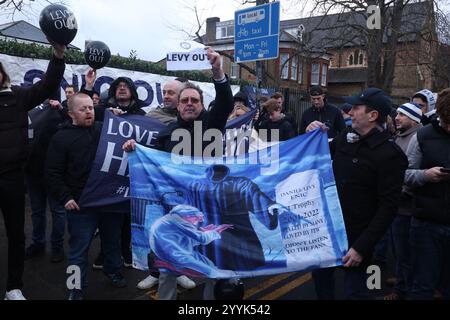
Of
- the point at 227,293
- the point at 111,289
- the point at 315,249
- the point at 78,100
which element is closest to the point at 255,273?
the point at 227,293

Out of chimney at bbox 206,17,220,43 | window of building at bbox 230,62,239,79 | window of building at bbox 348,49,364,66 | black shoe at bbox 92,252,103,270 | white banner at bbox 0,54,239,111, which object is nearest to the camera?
black shoe at bbox 92,252,103,270

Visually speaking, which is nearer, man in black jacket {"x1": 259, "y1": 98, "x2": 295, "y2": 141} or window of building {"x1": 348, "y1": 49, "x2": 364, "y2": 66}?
man in black jacket {"x1": 259, "y1": 98, "x2": 295, "y2": 141}

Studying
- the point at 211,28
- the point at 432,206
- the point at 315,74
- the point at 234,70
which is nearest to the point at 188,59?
the point at 432,206

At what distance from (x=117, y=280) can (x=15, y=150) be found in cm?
160

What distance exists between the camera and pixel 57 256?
4.46 meters

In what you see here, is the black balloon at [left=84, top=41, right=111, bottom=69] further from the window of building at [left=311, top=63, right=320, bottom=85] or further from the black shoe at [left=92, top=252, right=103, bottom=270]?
the window of building at [left=311, top=63, right=320, bottom=85]

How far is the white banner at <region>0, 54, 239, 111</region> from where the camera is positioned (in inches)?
258

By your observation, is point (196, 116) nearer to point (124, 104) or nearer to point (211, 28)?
point (124, 104)

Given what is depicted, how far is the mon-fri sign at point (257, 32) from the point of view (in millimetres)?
5414

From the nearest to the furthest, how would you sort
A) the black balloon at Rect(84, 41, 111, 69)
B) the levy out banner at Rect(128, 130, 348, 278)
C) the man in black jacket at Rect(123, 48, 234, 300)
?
the levy out banner at Rect(128, 130, 348, 278) < the man in black jacket at Rect(123, 48, 234, 300) < the black balloon at Rect(84, 41, 111, 69)

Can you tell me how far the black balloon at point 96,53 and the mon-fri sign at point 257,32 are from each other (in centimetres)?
197

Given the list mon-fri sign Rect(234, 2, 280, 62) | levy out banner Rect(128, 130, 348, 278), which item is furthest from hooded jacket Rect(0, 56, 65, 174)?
mon-fri sign Rect(234, 2, 280, 62)
